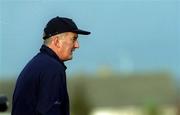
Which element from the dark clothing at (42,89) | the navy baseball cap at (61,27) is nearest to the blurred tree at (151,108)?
the navy baseball cap at (61,27)

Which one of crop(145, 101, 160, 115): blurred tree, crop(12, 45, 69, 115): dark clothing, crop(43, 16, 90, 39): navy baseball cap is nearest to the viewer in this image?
crop(12, 45, 69, 115): dark clothing

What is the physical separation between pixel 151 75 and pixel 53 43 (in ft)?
298

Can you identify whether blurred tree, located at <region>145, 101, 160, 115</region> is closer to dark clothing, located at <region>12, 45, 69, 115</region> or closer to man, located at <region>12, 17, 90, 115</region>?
man, located at <region>12, 17, 90, 115</region>

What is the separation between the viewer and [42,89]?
661 centimetres

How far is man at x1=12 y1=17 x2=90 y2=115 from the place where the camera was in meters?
6.59

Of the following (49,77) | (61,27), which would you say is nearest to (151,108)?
(61,27)

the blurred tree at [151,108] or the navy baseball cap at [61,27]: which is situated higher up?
the navy baseball cap at [61,27]

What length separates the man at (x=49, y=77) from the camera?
659 centimetres

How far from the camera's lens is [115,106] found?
294 ft

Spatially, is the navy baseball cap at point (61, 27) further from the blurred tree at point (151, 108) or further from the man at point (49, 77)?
the blurred tree at point (151, 108)

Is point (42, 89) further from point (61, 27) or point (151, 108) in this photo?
point (151, 108)

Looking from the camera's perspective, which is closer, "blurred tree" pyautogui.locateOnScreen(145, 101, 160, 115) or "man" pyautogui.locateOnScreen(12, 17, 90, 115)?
"man" pyautogui.locateOnScreen(12, 17, 90, 115)

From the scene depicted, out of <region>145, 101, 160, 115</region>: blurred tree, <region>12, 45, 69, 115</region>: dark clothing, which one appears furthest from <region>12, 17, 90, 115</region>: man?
<region>145, 101, 160, 115</region>: blurred tree

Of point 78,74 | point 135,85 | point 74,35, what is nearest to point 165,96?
point 135,85
